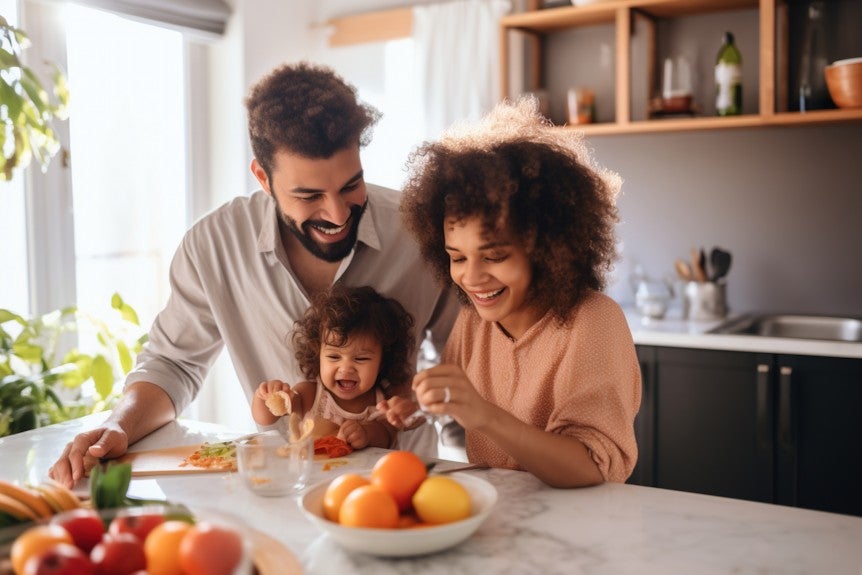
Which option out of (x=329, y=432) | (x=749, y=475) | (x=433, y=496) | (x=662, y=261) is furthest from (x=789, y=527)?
(x=662, y=261)

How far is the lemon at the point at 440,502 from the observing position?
105 centimetres

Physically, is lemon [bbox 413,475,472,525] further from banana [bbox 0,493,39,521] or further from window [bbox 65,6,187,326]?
window [bbox 65,6,187,326]

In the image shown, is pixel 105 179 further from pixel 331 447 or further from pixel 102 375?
pixel 331 447

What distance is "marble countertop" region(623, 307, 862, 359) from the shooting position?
2.61 m

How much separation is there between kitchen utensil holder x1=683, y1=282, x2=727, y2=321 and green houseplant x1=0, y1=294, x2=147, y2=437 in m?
2.00

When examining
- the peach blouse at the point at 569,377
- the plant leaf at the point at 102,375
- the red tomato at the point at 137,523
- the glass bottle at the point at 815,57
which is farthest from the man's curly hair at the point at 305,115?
the glass bottle at the point at 815,57

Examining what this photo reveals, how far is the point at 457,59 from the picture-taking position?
356cm

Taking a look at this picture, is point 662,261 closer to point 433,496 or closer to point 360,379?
point 360,379

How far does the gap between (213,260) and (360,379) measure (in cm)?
54

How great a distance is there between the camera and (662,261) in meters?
3.52

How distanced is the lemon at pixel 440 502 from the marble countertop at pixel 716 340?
75.6 inches

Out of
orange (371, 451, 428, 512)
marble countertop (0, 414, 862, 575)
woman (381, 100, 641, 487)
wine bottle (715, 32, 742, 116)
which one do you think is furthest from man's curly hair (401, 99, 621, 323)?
wine bottle (715, 32, 742, 116)

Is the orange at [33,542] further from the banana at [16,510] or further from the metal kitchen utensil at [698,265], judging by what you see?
the metal kitchen utensil at [698,265]

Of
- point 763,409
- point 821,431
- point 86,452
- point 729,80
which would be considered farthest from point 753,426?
point 86,452
